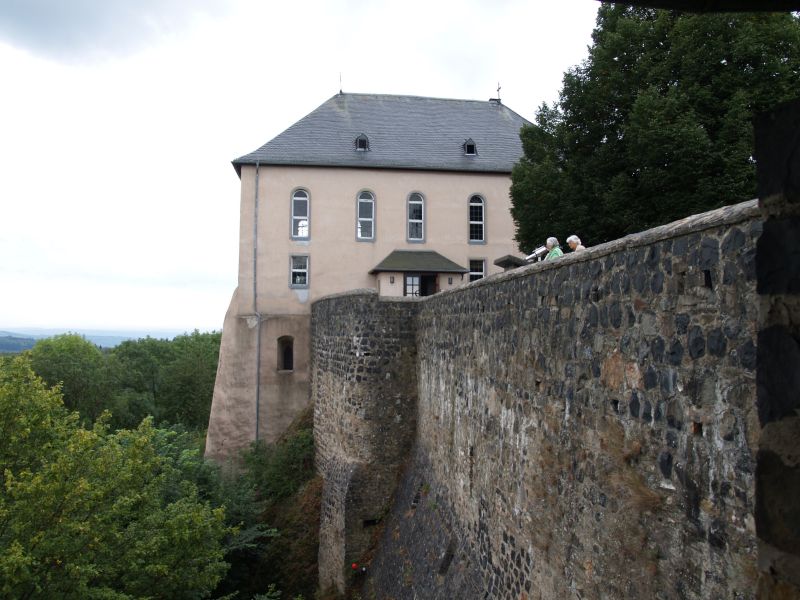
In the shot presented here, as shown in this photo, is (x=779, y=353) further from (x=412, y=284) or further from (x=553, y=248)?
(x=412, y=284)

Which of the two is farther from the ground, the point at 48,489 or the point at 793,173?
the point at 793,173

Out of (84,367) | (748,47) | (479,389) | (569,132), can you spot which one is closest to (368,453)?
(479,389)

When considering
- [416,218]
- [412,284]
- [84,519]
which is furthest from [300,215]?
[84,519]

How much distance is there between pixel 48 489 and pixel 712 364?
9.24 metres

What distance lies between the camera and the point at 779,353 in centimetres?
157

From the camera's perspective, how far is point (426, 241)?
2205 centimetres

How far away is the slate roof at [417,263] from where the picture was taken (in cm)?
2083

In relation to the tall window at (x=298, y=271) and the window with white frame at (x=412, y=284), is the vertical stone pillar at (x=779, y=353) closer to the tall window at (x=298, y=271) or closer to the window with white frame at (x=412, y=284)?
the window with white frame at (x=412, y=284)

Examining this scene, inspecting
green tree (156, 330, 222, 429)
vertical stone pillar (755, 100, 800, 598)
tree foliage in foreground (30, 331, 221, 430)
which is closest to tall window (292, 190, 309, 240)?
tree foliage in foreground (30, 331, 221, 430)

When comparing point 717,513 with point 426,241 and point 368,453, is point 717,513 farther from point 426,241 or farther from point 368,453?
point 426,241

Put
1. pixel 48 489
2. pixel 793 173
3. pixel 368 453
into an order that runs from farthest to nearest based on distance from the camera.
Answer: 1. pixel 368 453
2. pixel 48 489
3. pixel 793 173

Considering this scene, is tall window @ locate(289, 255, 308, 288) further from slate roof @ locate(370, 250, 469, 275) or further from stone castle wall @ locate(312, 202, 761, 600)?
stone castle wall @ locate(312, 202, 761, 600)

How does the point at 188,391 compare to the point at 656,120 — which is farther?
the point at 188,391

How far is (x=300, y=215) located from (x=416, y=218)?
4007mm
